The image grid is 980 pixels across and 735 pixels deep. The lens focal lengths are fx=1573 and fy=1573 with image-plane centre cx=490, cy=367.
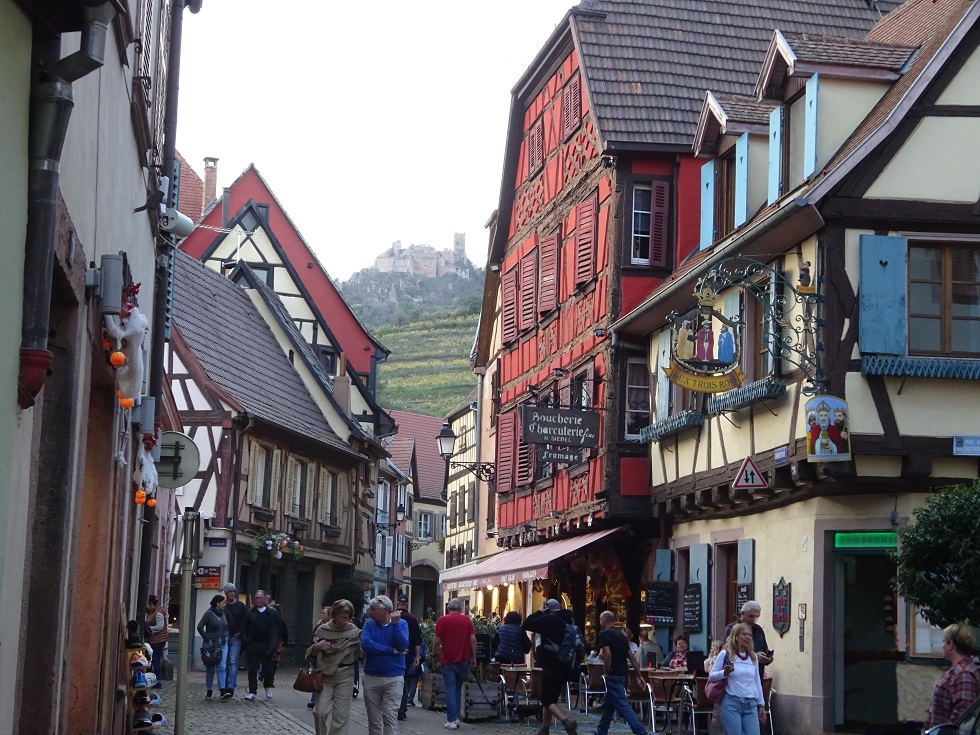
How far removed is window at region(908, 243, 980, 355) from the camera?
17297 millimetres

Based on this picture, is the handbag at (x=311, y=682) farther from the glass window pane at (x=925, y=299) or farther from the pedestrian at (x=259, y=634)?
the pedestrian at (x=259, y=634)

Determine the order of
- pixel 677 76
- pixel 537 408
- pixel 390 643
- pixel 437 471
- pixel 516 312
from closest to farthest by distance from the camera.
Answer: pixel 390 643 → pixel 537 408 → pixel 677 76 → pixel 516 312 → pixel 437 471

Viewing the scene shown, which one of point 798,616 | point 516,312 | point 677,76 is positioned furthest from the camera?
point 516,312

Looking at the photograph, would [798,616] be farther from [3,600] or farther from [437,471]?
[437,471]

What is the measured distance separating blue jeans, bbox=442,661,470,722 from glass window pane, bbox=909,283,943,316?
284 inches

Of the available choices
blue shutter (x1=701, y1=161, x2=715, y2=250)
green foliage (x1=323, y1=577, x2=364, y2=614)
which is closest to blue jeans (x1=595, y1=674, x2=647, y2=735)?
blue shutter (x1=701, y1=161, x2=715, y2=250)

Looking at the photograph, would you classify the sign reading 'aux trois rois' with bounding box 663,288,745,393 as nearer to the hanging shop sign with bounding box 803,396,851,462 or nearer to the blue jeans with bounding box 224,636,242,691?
the hanging shop sign with bounding box 803,396,851,462

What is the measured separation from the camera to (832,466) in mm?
16953

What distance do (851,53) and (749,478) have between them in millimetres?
5210

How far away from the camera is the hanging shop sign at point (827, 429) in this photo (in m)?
16.8

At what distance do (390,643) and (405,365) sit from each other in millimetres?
131461

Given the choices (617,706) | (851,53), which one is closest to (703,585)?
(617,706)

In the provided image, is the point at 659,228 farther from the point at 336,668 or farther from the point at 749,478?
the point at 336,668

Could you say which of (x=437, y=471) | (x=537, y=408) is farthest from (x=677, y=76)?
Result: (x=437, y=471)
